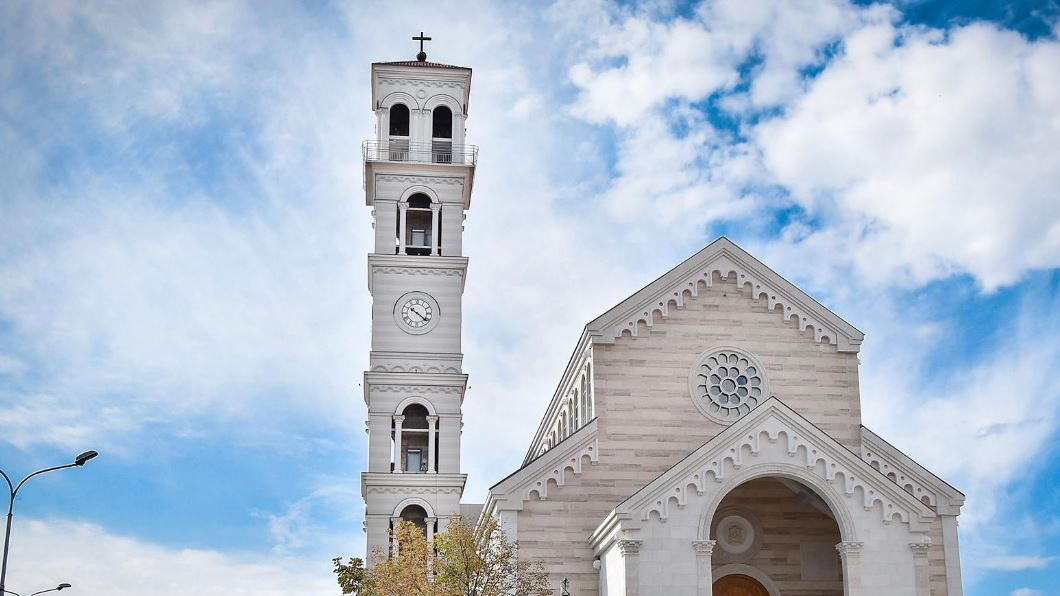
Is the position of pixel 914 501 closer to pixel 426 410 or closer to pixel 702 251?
pixel 702 251

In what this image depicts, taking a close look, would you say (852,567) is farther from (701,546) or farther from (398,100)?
(398,100)

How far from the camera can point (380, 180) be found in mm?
49312

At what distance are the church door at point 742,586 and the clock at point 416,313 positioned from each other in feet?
53.0

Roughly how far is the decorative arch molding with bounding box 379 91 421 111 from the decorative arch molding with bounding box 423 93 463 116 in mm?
448

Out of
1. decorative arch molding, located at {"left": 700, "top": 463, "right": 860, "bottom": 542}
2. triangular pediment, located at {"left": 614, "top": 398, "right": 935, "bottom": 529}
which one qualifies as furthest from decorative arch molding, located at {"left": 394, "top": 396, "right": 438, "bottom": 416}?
decorative arch molding, located at {"left": 700, "top": 463, "right": 860, "bottom": 542}

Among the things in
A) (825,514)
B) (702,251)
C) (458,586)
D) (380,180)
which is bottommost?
(458,586)

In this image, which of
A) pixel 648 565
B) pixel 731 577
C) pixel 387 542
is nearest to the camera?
pixel 648 565

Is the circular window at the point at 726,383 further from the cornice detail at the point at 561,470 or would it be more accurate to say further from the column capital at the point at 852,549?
the column capital at the point at 852,549

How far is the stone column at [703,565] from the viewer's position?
1238 inches

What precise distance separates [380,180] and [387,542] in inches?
567

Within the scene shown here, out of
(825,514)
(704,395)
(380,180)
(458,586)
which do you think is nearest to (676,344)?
(704,395)

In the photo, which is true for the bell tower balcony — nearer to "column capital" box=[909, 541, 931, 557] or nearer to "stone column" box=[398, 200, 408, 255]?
"stone column" box=[398, 200, 408, 255]

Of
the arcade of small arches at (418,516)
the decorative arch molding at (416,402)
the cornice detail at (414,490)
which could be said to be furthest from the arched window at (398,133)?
the arcade of small arches at (418,516)

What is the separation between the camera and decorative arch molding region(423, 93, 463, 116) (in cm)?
5034
